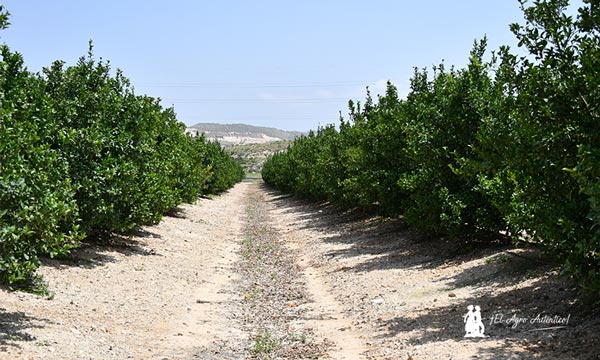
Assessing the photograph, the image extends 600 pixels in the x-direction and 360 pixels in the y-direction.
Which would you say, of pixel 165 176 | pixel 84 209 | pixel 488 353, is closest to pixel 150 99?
pixel 165 176

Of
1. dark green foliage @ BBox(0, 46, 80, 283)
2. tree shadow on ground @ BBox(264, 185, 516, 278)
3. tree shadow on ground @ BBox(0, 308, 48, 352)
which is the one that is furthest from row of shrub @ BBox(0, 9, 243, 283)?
tree shadow on ground @ BBox(264, 185, 516, 278)

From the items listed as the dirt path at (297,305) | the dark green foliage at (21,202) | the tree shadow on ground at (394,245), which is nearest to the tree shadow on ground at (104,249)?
the dirt path at (297,305)

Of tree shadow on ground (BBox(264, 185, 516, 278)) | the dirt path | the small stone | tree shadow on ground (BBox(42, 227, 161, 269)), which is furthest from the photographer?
tree shadow on ground (BBox(264, 185, 516, 278))

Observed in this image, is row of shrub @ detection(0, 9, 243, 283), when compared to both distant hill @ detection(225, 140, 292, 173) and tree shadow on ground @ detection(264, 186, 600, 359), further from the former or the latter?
distant hill @ detection(225, 140, 292, 173)

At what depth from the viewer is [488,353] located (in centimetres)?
674

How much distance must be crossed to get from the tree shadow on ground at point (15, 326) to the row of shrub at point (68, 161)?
677 millimetres

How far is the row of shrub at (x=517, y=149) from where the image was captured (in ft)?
22.8

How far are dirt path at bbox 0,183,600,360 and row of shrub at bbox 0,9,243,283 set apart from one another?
103cm

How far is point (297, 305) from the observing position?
11.3m

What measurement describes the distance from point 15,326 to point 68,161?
5.99 metres

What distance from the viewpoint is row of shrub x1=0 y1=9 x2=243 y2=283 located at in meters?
7.11

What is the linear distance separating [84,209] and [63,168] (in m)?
1.94

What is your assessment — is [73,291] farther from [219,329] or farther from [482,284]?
[482,284]

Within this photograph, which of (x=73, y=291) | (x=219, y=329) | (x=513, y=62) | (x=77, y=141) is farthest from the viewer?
(x=77, y=141)
